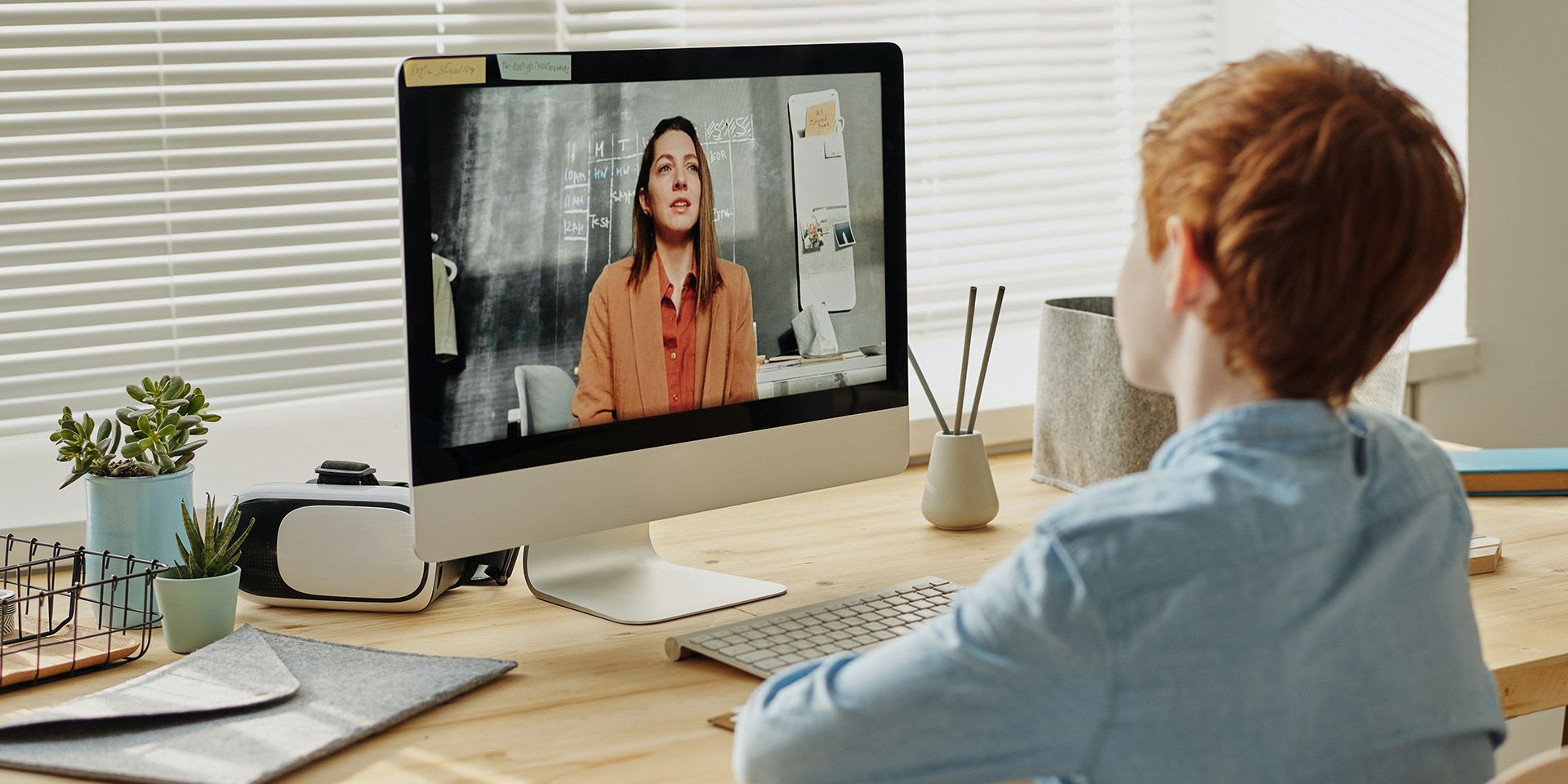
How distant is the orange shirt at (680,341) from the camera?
1.35m

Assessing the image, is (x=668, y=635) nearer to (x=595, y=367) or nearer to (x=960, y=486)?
(x=595, y=367)

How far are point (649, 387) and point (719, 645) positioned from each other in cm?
26

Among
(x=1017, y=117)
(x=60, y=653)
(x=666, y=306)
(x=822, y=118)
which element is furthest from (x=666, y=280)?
(x=1017, y=117)

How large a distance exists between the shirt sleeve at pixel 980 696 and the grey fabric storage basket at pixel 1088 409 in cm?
100

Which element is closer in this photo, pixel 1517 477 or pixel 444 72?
pixel 444 72

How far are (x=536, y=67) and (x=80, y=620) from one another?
2.16 ft

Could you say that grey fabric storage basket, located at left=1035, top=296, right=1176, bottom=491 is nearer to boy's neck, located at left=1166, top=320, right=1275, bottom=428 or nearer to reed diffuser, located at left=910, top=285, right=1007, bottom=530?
reed diffuser, located at left=910, top=285, right=1007, bottom=530

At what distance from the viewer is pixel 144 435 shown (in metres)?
1.35

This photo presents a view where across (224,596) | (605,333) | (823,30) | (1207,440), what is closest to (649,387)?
(605,333)

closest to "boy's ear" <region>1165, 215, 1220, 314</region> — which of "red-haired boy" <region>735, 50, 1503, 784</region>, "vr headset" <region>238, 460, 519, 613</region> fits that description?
"red-haired boy" <region>735, 50, 1503, 784</region>

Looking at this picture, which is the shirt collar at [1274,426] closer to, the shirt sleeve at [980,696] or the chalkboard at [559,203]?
the shirt sleeve at [980,696]

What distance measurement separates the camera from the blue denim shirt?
2.35ft

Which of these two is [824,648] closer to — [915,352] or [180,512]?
[180,512]

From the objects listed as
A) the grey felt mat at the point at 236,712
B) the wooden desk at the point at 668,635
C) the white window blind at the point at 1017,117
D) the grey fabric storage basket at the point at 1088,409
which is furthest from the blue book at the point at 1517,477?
the grey felt mat at the point at 236,712
